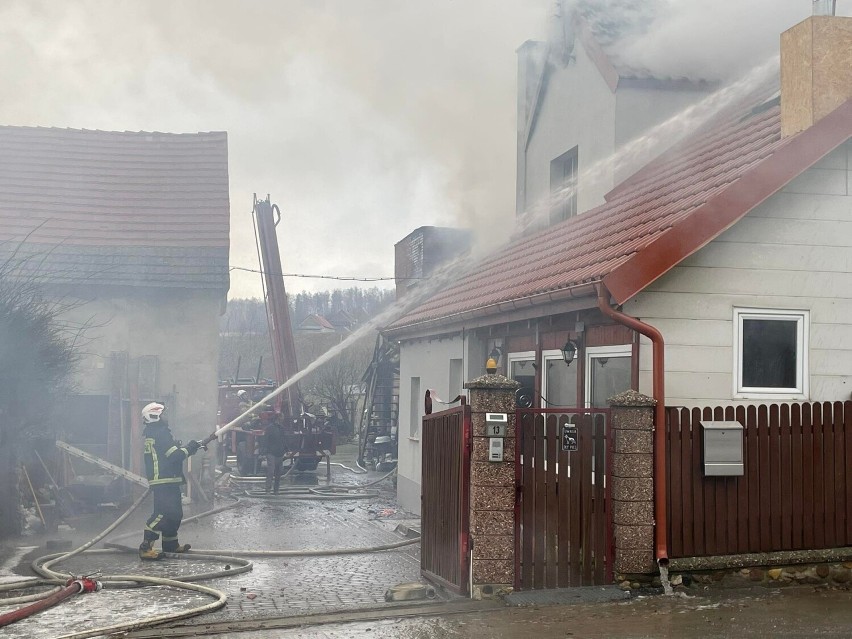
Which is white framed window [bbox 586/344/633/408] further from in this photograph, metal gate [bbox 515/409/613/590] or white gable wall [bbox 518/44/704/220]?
white gable wall [bbox 518/44/704/220]

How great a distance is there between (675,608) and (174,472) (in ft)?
21.2

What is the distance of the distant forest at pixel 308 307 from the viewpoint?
245ft

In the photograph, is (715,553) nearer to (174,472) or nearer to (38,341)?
(174,472)

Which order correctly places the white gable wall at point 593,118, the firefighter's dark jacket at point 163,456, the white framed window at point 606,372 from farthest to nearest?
the white gable wall at point 593,118
the firefighter's dark jacket at point 163,456
the white framed window at point 606,372

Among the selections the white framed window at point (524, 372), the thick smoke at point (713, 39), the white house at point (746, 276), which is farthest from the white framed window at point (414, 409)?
the white house at point (746, 276)

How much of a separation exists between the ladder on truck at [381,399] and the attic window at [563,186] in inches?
469

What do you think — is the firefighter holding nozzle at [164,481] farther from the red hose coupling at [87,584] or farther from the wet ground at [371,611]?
the red hose coupling at [87,584]

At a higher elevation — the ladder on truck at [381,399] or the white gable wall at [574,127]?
the white gable wall at [574,127]

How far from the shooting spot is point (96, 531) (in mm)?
14180

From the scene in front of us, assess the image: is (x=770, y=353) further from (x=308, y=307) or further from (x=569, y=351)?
(x=308, y=307)

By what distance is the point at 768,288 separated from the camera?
8.99m

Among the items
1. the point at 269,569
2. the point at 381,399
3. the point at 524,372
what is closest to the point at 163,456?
the point at 269,569

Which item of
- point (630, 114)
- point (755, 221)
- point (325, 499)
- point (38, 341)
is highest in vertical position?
point (630, 114)

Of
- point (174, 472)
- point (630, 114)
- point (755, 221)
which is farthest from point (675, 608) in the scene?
point (630, 114)
